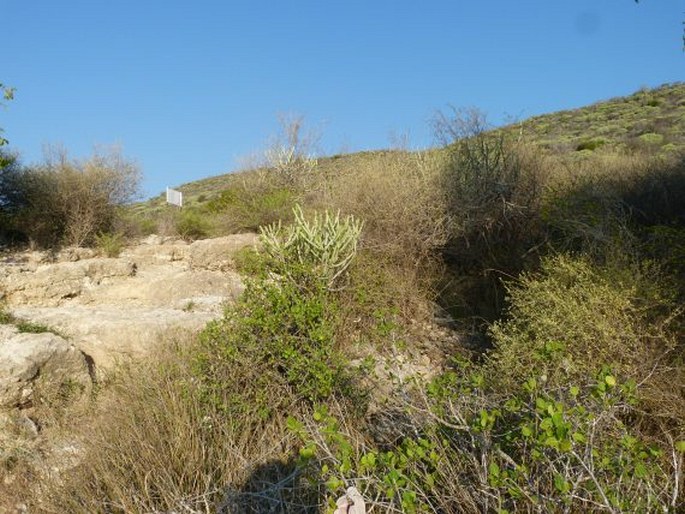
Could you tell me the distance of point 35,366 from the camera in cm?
516

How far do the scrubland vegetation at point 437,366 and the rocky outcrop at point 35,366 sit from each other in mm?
392

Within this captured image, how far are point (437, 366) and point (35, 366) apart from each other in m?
3.99

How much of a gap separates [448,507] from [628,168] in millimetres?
7479

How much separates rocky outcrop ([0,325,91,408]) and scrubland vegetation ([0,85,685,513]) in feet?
1.29

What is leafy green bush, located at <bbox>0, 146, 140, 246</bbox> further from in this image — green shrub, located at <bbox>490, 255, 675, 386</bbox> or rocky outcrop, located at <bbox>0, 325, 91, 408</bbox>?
green shrub, located at <bbox>490, 255, 675, 386</bbox>

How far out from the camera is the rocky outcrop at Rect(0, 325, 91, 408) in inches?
198

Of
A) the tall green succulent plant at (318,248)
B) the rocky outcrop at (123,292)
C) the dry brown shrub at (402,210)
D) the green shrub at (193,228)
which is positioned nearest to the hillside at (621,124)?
the dry brown shrub at (402,210)

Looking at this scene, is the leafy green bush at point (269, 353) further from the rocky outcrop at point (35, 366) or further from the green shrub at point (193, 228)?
the green shrub at point (193, 228)

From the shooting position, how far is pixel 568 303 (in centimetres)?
461

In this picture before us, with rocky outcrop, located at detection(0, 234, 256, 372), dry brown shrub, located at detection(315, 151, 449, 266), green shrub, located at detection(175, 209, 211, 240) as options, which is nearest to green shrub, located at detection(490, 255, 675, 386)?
dry brown shrub, located at detection(315, 151, 449, 266)

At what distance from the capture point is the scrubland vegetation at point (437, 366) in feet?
8.23

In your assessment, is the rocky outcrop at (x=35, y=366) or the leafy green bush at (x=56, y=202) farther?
the leafy green bush at (x=56, y=202)

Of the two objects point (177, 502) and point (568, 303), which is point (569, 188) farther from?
point (177, 502)

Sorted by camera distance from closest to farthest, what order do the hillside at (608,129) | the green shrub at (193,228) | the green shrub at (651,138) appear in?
the green shrub at (193,228) < the hillside at (608,129) < the green shrub at (651,138)
